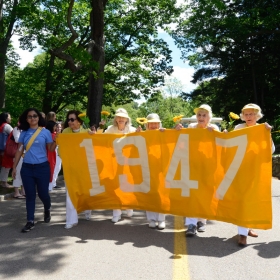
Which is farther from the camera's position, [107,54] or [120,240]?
[107,54]

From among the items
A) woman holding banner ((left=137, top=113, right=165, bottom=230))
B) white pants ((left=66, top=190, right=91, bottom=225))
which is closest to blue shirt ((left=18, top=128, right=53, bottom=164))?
white pants ((left=66, top=190, right=91, bottom=225))

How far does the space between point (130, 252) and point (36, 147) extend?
2.28 metres

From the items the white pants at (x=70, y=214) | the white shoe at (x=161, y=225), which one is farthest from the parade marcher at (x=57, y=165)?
the white shoe at (x=161, y=225)

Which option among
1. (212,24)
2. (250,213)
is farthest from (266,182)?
(212,24)

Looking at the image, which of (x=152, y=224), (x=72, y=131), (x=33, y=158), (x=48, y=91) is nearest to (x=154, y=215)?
(x=152, y=224)

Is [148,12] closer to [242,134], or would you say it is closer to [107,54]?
[107,54]

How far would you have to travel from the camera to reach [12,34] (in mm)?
21891

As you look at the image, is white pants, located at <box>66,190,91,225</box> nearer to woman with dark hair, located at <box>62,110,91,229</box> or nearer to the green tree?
woman with dark hair, located at <box>62,110,91,229</box>

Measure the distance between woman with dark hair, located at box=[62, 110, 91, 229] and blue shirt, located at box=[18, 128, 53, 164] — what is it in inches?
19.8

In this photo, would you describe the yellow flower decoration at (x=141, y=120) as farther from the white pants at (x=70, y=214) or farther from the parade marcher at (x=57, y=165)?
the parade marcher at (x=57, y=165)

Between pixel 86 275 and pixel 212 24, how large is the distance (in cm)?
2605

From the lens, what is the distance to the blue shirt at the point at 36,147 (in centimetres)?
620

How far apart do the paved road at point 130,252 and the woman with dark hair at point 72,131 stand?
0.44ft

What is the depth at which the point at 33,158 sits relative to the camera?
20.3 ft
